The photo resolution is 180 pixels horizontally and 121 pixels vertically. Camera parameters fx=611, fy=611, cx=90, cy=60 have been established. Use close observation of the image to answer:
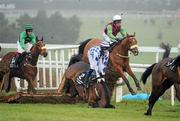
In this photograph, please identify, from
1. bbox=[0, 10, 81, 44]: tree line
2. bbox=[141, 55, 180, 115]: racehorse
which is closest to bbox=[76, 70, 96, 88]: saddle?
bbox=[141, 55, 180, 115]: racehorse

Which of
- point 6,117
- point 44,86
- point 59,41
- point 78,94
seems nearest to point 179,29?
point 59,41

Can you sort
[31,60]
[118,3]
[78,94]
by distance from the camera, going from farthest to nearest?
[118,3] < [31,60] < [78,94]

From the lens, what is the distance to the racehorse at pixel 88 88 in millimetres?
14845

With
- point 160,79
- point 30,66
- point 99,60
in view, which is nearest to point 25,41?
point 30,66

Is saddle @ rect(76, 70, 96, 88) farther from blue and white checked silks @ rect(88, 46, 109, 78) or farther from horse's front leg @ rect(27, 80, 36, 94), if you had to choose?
horse's front leg @ rect(27, 80, 36, 94)

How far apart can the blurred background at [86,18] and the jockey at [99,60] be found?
12.9 m

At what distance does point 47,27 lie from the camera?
110 ft

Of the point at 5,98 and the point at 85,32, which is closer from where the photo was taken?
the point at 5,98

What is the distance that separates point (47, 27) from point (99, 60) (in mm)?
18083

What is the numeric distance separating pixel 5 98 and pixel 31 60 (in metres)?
2.88

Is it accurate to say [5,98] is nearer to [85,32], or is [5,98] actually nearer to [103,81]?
[103,81]

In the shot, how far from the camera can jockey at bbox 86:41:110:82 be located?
15.5 metres

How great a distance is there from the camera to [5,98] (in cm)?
1553

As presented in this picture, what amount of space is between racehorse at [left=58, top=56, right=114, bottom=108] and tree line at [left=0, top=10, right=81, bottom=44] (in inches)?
599
